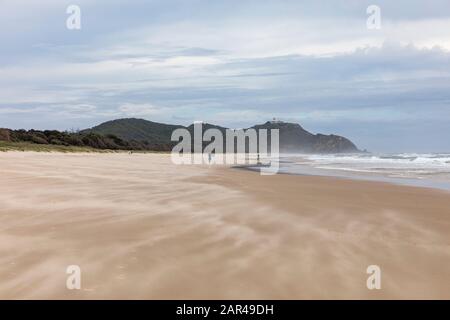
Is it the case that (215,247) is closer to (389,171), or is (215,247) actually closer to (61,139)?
(389,171)

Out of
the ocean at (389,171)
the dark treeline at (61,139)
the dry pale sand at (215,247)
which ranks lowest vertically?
the ocean at (389,171)

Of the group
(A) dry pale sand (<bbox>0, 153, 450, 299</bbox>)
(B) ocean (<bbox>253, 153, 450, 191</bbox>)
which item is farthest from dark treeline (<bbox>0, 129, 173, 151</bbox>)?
(A) dry pale sand (<bbox>0, 153, 450, 299</bbox>)

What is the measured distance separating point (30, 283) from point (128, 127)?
418 feet

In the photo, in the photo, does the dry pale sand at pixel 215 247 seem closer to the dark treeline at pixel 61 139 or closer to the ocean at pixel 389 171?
the ocean at pixel 389 171

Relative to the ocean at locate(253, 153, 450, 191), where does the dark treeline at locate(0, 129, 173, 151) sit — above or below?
above

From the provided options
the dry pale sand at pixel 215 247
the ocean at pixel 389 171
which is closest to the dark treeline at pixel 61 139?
the ocean at pixel 389 171

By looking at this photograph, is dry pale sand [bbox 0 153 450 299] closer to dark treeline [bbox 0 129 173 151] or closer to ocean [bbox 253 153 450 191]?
ocean [bbox 253 153 450 191]

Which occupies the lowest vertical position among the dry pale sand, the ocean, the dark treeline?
the ocean

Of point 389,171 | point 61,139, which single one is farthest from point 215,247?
point 61,139

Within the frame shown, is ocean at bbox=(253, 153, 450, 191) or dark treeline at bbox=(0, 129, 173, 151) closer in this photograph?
ocean at bbox=(253, 153, 450, 191)

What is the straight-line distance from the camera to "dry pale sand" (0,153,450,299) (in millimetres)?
3592

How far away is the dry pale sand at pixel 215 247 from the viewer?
11.8 feet

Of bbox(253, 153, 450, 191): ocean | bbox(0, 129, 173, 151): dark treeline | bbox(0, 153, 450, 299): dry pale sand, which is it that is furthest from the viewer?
bbox(0, 129, 173, 151): dark treeline
